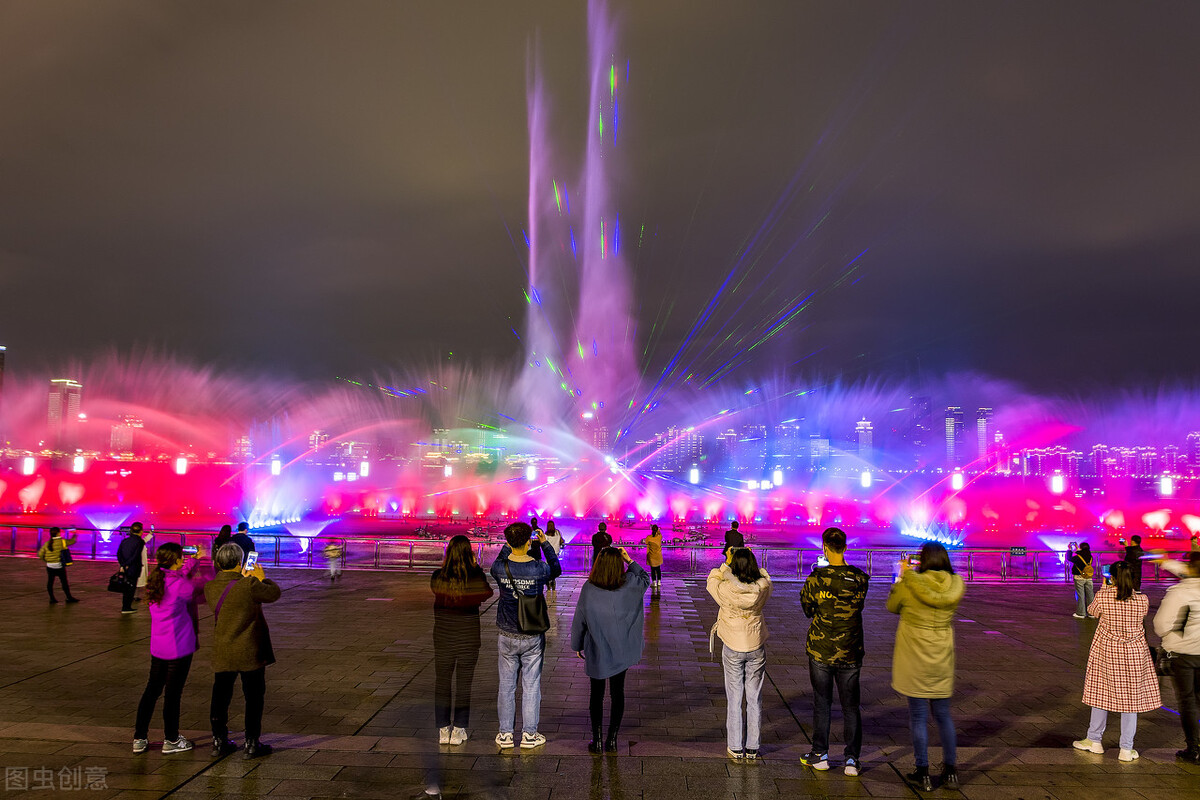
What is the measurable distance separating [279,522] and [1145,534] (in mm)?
63226

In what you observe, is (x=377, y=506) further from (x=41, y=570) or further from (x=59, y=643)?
(x=59, y=643)

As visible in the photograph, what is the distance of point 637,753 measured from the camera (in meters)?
6.75

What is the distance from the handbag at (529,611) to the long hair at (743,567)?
180 centimetres

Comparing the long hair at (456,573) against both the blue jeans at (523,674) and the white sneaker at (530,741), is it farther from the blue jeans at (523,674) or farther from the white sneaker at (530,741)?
the white sneaker at (530,741)

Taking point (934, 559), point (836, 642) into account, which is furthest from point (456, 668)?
point (934, 559)

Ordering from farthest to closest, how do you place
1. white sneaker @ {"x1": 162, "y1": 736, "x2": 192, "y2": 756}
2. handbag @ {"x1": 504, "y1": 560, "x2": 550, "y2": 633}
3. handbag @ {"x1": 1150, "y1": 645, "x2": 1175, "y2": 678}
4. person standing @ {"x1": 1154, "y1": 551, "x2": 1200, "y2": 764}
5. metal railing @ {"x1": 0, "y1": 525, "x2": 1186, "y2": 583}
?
metal railing @ {"x1": 0, "y1": 525, "x2": 1186, "y2": 583} < handbag @ {"x1": 1150, "y1": 645, "x2": 1175, "y2": 678} < person standing @ {"x1": 1154, "y1": 551, "x2": 1200, "y2": 764} < handbag @ {"x1": 504, "y1": 560, "x2": 550, "y2": 633} < white sneaker @ {"x1": 162, "y1": 736, "x2": 192, "y2": 756}

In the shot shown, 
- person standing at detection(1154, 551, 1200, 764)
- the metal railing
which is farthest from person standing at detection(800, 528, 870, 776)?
the metal railing

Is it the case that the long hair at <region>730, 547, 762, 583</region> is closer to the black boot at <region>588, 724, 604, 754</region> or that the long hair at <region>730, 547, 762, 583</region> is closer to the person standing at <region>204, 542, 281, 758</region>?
the black boot at <region>588, 724, 604, 754</region>

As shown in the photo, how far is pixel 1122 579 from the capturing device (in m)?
6.77

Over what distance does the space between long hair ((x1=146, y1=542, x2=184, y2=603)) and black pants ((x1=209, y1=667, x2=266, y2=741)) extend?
91 centimetres

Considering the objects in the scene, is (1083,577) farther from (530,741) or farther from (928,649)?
(530,741)

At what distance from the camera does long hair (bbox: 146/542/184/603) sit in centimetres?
646

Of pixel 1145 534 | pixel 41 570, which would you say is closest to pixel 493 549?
pixel 41 570

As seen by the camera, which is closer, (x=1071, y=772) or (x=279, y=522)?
(x=1071, y=772)
